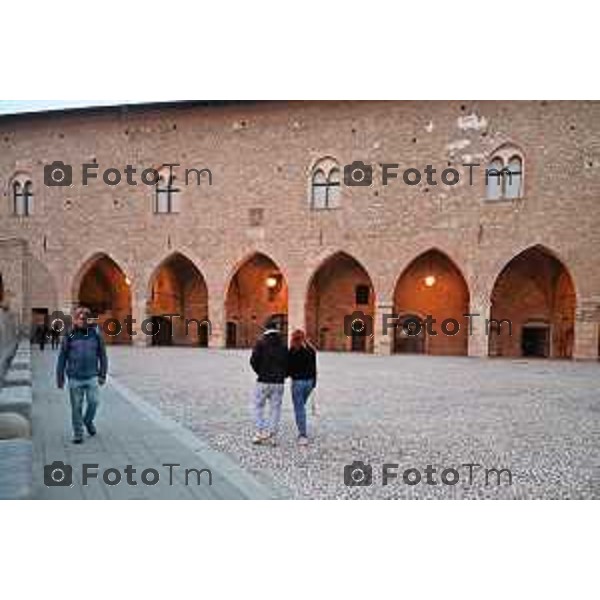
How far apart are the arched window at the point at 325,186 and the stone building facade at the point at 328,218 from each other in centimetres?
6

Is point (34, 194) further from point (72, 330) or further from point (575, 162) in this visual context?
point (575, 162)

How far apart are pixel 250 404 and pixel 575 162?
17.9m

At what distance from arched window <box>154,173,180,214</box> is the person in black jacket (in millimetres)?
19545

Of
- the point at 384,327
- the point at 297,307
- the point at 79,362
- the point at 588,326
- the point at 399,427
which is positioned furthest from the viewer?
the point at 297,307

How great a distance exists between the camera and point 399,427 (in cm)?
785

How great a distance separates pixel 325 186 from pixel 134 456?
62.0 ft

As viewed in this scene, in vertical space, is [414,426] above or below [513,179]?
below

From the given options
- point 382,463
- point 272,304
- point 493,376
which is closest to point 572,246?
point 493,376

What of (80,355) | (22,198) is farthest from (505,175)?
(22,198)

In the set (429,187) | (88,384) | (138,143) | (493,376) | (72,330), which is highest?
(138,143)

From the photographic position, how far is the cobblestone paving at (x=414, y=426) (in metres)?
5.22

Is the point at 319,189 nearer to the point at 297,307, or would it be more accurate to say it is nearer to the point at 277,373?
the point at 297,307

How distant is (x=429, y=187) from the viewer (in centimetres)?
2214

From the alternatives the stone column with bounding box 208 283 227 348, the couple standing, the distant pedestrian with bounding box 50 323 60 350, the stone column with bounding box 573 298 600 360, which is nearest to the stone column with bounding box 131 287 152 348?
the stone column with bounding box 208 283 227 348
